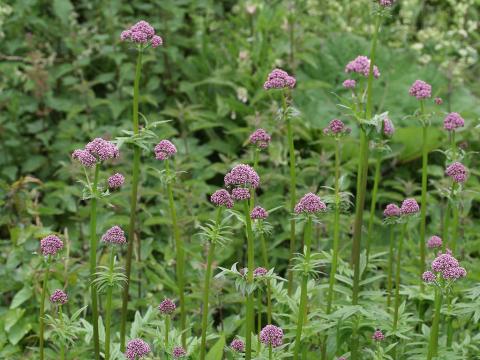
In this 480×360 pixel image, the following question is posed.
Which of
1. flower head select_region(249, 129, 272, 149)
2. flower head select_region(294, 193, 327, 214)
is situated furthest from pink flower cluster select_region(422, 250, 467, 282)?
flower head select_region(249, 129, 272, 149)

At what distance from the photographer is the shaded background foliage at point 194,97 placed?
510cm

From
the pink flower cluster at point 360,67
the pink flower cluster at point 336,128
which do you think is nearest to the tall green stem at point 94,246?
the pink flower cluster at point 336,128

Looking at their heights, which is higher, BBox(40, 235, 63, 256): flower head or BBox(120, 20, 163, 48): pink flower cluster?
BBox(120, 20, 163, 48): pink flower cluster

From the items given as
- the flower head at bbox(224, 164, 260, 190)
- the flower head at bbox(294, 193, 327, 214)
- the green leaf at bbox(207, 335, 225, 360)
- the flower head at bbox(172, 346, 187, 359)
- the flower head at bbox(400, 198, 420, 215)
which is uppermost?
the flower head at bbox(224, 164, 260, 190)

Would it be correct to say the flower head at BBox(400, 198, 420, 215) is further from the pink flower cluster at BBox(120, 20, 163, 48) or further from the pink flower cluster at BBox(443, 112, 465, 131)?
the pink flower cluster at BBox(120, 20, 163, 48)

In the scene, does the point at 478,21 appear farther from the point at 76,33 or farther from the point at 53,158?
the point at 53,158

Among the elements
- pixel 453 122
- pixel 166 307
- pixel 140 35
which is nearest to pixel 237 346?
pixel 166 307

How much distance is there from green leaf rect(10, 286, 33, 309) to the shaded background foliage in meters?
0.27

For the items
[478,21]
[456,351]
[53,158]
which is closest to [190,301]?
[456,351]

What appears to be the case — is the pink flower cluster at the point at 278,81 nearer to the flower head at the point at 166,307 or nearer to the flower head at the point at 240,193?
the flower head at the point at 240,193

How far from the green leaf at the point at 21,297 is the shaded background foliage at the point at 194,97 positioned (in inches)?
10.5

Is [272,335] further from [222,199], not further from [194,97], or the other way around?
[194,97]

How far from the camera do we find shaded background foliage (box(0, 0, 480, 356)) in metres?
5.10

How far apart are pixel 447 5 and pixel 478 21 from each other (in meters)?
0.39
